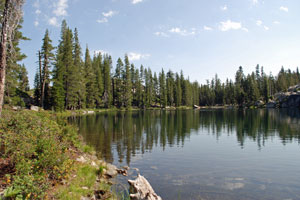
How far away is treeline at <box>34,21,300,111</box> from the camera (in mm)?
48875

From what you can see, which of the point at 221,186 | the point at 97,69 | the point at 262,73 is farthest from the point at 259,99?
the point at 221,186

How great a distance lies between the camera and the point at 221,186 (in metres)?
10.2

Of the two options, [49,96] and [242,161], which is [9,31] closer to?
[242,161]

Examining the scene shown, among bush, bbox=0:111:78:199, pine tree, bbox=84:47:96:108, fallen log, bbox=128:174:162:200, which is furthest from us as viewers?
pine tree, bbox=84:47:96:108

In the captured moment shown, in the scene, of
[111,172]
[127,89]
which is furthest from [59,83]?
[127,89]

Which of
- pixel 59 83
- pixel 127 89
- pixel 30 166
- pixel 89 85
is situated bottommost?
pixel 30 166

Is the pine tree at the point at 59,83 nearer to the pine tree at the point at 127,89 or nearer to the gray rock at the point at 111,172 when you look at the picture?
the pine tree at the point at 127,89

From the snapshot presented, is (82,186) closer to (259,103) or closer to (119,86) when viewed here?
(119,86)

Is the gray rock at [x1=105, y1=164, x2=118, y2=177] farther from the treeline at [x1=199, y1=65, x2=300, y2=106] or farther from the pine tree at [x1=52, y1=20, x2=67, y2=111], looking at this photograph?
the treeline at [x1=199, y1=65, x2=300, y2=106]

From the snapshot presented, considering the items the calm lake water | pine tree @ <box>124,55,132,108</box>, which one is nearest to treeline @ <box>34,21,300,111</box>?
pine tree @ <box>124,55,132,108</box>

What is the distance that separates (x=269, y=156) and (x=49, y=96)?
4655 centimetres

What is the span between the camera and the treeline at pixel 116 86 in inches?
1924

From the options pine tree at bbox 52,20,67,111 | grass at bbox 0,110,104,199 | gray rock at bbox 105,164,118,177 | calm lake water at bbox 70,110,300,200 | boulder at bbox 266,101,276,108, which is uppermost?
pine tree at bbox 52,20,67,111

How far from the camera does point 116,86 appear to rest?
3807 inches
